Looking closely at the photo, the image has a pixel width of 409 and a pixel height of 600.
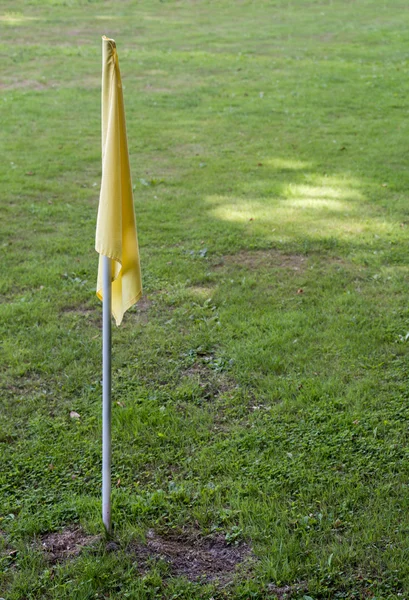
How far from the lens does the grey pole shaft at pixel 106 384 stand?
328 centimetres

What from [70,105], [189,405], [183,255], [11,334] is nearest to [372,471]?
[189,405]

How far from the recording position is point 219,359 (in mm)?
5121

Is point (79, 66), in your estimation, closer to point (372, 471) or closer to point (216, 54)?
point (216, 54)

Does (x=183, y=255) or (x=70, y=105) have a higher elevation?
(x=70, y=105)

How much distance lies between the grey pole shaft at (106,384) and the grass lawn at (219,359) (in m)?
0.16

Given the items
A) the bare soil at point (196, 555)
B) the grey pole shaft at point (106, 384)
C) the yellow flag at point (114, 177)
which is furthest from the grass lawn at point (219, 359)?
the yellow flag at point (114, 177)

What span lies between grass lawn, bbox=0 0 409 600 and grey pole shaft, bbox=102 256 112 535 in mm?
161

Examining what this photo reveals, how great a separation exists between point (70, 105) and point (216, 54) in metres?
6.15

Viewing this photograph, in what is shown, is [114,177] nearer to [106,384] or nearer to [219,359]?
[106,384]

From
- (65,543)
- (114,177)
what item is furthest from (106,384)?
(114,177)

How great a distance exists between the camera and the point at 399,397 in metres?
4.61

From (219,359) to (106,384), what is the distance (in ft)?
6.07

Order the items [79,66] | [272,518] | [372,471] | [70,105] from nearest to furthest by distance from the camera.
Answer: [272,518]
[372,471]
[70,105]
[79,66]

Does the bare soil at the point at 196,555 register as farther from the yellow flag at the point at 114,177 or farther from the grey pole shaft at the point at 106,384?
the yellow flag at the point at 114,177
